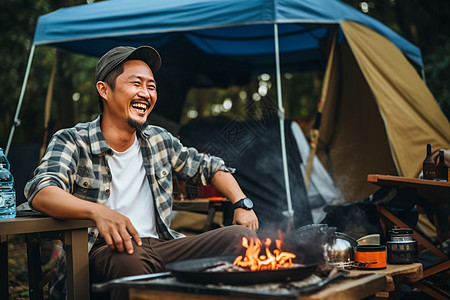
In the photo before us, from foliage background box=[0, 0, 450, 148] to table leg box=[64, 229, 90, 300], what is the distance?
376 centimetres

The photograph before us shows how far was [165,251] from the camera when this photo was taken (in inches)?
94.8

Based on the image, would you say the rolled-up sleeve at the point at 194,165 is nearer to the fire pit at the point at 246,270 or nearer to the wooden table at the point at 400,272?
the fire pit at the point at 246,270

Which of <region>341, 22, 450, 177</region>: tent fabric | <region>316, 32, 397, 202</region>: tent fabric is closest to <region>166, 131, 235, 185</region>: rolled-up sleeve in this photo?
<region>341, 22, 450, 177</region>: tent fabric

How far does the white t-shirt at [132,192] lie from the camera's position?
252 cm

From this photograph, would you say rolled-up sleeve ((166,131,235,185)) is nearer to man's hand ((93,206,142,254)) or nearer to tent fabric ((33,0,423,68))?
man's hand ((93,206,142,254))

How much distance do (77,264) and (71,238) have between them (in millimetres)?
104

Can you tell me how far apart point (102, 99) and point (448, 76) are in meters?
6.49

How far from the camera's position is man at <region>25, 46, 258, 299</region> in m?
2.12

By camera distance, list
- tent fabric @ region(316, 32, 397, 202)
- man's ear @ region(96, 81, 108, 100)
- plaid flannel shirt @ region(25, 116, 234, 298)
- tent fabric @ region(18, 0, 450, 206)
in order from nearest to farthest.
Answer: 1. plaid flannel shirt @ region(25, 116, 234, 298)
2. man's ear @ region(96, 81, 108, 100)
3. tent fabric @ region(18, 0, 450, 206)
4. tent fabric @ region(316, 32, 397, 202)

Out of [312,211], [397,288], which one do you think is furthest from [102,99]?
[312,211]

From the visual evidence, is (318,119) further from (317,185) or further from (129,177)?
(129,177)

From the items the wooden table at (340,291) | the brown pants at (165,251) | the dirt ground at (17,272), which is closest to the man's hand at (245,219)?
the brown pants at (165,251)

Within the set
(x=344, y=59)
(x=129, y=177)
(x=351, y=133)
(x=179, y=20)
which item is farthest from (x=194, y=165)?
(x=344, y=59)

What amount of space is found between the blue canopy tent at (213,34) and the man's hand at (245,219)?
1.69 meters
